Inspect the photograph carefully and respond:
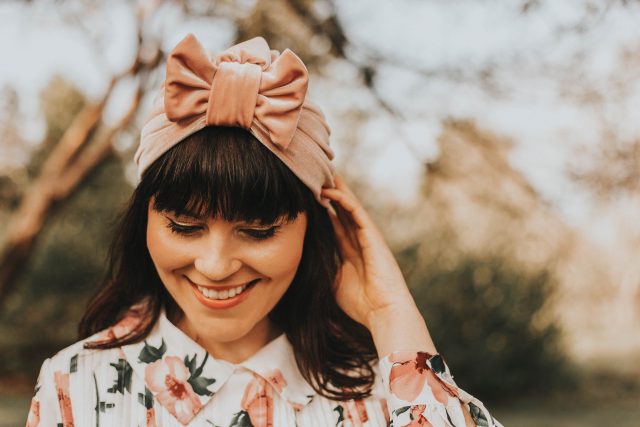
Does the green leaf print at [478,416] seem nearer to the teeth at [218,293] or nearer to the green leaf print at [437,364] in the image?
the green leaf print at [437,364]

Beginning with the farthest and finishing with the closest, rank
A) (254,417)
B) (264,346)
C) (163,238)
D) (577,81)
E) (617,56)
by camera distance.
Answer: (577,81)
(617,56)
(264,346)
(254,417)
(163,238)

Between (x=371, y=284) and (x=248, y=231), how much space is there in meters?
0.41

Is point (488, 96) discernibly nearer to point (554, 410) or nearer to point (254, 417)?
point (254, 417)

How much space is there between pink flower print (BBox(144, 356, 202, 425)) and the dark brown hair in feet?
0.32

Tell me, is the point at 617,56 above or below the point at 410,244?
below

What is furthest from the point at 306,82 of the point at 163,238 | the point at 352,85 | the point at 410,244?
the point at 410,244

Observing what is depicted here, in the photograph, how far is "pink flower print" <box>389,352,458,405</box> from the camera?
1.58 meters

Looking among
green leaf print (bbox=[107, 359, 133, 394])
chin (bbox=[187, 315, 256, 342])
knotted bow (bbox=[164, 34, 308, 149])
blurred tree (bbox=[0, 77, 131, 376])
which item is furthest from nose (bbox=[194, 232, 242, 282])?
blurred tree (bbox=[0, 77, 131, 376])

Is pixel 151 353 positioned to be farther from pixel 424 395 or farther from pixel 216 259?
pixel 424 395

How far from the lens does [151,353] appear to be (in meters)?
1.67

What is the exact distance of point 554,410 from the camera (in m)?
7.49

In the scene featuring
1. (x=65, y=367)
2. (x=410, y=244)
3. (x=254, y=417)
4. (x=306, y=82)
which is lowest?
(x=65, y=367)

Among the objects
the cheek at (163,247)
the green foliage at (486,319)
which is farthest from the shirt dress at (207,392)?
the green foliage at (486,319)

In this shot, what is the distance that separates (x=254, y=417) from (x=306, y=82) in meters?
0.77
